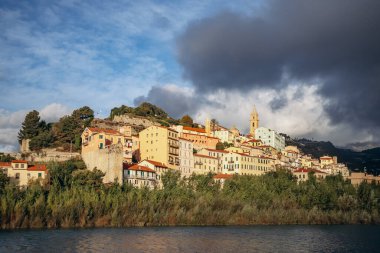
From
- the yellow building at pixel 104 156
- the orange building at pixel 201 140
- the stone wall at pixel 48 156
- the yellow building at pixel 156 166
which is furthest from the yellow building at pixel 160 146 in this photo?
the orange building at pixel 201 140

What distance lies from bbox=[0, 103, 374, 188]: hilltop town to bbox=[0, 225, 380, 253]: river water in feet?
72.0

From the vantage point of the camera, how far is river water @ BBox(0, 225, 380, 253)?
51219 mm

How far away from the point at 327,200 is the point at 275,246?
39.6 m

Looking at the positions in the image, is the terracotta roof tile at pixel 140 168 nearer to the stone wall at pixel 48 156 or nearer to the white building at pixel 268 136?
the stone wall at pixel 48 156

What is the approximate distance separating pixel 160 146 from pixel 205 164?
15.3 metres

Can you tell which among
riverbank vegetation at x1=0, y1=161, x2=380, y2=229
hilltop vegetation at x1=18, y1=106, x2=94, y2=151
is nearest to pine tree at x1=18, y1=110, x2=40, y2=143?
hilltop vegetation at x1=18, y1=106, x2=94, y2=151

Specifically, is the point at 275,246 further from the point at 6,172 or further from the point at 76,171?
the point at 6,172

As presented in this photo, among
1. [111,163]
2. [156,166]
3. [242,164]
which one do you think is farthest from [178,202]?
[242,164]

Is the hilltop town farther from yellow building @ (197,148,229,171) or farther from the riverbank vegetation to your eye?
the riverbank vegetation

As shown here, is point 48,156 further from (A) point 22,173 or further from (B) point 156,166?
(B) point 156,166

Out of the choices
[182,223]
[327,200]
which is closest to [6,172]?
[182,223]

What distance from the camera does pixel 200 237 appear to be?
203 feet

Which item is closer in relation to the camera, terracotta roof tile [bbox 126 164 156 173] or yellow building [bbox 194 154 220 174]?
terracotta roof tile [bbox 126 164 156 173]

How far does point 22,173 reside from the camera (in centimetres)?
8406
